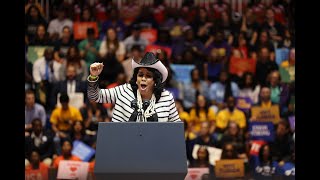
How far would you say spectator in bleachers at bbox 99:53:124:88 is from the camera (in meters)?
8.22

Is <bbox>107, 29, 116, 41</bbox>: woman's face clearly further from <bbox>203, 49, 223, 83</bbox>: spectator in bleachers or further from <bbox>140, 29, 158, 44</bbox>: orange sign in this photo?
<bbox>203, 49, 223, 83</bbox>: spectator in bleachers

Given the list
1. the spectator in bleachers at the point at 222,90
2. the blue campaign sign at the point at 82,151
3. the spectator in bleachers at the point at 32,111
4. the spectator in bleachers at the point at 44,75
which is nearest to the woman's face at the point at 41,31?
the spectator in bleachers at the point at 44,75

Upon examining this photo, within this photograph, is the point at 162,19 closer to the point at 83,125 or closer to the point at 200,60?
the point at 200,60

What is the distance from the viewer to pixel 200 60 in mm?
8562

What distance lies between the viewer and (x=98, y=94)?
4117 millimetres

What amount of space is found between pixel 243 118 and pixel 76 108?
209 centimetres

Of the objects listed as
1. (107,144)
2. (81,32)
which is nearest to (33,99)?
(81,32)

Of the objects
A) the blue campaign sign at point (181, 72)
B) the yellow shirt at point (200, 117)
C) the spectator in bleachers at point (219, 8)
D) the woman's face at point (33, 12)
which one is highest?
the spectator in bleachers at point (219, 8)

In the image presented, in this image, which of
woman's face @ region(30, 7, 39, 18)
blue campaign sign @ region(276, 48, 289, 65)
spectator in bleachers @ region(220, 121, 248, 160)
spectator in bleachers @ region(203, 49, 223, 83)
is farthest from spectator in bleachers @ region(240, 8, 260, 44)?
woman's face @ region(30, 7, 39, 18)

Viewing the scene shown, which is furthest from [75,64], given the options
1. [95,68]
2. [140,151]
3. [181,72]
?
[140,151]

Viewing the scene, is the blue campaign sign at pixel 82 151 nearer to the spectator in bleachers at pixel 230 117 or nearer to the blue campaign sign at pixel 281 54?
the spectator in bleachers at pixel 230 117

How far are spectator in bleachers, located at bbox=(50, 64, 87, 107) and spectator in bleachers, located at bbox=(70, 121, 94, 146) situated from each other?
0.35 meters

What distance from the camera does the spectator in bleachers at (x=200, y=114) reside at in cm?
808

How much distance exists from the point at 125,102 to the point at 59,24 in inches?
181
